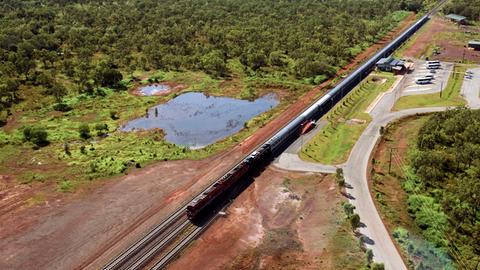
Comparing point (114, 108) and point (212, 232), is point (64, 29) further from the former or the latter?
point (212, 232)

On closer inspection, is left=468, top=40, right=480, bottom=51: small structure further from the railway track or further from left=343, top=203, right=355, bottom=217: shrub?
the railway track

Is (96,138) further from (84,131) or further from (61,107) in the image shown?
(61,107)

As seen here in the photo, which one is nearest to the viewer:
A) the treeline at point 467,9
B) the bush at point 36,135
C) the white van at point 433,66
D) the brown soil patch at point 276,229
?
the brown soil patch at point 276,229

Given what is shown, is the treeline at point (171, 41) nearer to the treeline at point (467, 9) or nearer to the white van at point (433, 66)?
the treeline at point (467, 9)

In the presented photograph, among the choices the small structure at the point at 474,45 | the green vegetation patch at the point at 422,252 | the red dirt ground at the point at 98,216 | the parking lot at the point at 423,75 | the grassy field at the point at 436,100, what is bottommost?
the red dirt ground at the point at 98,216

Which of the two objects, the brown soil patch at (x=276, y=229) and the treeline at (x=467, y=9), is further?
the treeline at (x=467, y=9)

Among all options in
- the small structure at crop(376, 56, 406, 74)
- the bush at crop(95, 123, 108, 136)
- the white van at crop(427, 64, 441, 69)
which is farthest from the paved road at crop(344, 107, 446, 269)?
the bush at crop(95, 123, 108, 136)

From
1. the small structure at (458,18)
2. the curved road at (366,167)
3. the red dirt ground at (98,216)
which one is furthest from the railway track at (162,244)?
the small structure at (458,18)
